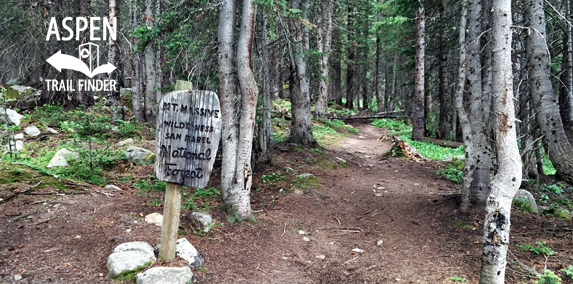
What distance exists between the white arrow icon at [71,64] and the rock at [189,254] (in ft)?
32.5

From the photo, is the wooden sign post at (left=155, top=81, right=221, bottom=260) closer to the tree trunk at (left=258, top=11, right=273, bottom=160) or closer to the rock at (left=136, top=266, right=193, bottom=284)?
the rock at (left=136, top=266, right=193, bottom=284)

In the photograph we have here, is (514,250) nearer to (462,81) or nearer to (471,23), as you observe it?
(462,81)

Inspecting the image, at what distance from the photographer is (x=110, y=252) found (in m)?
4.09

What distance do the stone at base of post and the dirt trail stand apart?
1.54 ft

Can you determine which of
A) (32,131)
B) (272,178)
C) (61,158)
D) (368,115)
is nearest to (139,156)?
(61,158)

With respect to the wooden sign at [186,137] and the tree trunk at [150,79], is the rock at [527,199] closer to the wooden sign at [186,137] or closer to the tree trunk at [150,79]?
the wooden sign at [186,137]

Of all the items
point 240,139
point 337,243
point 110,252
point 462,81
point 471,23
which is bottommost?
point 337,243

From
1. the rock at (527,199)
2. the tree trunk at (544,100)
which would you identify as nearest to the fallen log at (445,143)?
the rock at (527,199)

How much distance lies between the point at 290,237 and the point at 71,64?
40.7 feet

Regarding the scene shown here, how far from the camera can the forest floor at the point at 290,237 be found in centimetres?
408

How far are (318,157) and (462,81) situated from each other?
5113mm

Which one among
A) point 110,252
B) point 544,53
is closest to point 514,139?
point 544,53

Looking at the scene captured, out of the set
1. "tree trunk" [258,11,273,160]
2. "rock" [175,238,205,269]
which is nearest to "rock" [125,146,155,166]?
"tree trunk" [258,11,273,160]

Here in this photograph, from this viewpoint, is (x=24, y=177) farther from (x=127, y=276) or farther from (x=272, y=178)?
(x=272, y=178)
